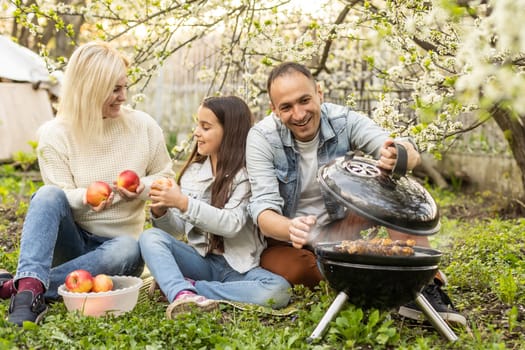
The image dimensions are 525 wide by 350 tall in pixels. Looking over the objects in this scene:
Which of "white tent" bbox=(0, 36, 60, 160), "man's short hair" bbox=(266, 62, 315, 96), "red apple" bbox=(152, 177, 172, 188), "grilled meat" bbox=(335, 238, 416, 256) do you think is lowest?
"white tent" bbox=(0, 36, 60, 160)

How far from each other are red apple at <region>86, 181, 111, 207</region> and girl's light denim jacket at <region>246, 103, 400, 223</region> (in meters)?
0.74

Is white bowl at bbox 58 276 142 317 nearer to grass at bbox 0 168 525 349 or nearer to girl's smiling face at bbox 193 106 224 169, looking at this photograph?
grass at bbox 0 168 525 349

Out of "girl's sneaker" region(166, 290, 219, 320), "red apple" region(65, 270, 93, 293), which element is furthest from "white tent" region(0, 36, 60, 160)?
"girl's sneaker" region(166, 290, 219, 320)

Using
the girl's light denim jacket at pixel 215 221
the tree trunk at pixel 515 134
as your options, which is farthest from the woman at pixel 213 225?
the tree trunk at pixel 515 134

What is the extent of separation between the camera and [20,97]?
9.05 m

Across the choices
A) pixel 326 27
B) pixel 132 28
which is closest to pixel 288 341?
pixel 326 27

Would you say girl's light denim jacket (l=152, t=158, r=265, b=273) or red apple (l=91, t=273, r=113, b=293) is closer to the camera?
red apple (l=91, t=273, r=113, b=293)

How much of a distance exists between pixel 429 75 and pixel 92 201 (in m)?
1.94

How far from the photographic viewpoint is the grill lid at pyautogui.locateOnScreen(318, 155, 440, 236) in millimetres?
2727

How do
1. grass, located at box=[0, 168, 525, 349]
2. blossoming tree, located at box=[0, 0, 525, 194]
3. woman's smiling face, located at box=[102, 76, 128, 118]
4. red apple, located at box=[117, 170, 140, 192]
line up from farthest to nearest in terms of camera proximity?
woman's smiling face, located at box=[102, 76, 128, 118] < red apple, located at box=[117, 170, 140, 192] < grass, located at box=[0, 168, 525, 349] < blossoming tree, located at box=[0, 0, 525, 194]

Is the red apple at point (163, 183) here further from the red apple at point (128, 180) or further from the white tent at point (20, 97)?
the white tent at point (20, 97)

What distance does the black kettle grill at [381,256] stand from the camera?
2.72 m

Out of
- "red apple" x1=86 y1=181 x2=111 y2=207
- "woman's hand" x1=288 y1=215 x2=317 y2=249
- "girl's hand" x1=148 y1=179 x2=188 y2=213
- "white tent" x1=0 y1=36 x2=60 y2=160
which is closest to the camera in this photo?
"woman's hand" x1=288 y1=215 x2=317 y2=249

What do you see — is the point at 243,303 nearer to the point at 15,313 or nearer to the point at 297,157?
the point at 297,157
